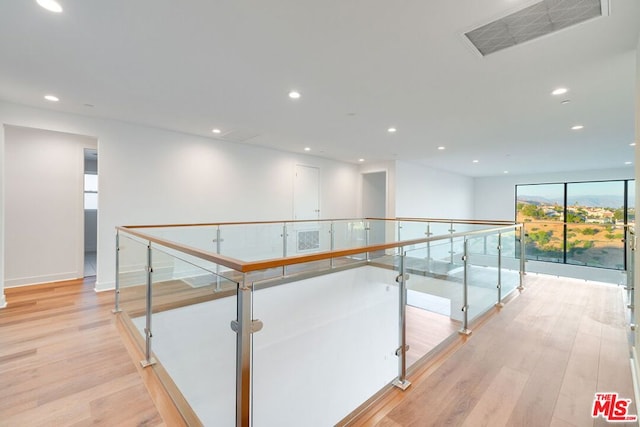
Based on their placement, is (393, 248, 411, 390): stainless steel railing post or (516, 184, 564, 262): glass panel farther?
(516, 184, 564, 262): glass panel

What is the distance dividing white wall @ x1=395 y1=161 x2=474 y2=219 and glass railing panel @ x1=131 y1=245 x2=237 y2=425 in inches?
244

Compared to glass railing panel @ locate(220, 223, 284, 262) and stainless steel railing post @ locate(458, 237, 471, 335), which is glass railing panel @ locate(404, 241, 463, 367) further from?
→ glass railing panel @ locate(220, 223, 284, 262)

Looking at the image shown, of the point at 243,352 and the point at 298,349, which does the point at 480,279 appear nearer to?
the point at 298,349

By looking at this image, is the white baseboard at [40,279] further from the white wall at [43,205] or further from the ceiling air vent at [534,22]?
the ceiling air vent at [534,22]

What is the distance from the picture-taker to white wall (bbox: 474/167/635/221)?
9000mm

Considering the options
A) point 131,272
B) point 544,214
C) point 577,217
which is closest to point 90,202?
point 131,272

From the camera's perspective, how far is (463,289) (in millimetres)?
3039

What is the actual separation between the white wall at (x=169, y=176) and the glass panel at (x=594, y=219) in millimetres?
7987

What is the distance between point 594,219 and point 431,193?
5299 mm

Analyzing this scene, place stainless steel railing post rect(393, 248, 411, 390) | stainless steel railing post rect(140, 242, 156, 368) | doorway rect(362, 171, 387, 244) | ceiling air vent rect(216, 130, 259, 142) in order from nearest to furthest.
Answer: stainless steel railing post rect(393, 248, 411, 390) → stainless steel railing post rect(140, 242, 156, 368) → ceiling air vent rect(216, 130, 259, 142) → doorway rect(362, 171, 387, 244)

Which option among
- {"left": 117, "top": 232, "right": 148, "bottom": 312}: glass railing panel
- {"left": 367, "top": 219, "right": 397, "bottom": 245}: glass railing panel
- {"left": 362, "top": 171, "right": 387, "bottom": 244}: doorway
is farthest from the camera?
{"left": 362, "top": 171, "right": 387, "bottom": 244}: doorway

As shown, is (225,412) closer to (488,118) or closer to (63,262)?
(488,118)

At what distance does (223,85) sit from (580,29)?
10.2 ft

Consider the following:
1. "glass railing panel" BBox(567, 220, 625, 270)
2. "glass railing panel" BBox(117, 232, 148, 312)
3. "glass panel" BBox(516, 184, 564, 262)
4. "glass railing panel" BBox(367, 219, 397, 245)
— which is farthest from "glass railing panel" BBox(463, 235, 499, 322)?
"glass panel" BBox(516, 184, 564, 262)
